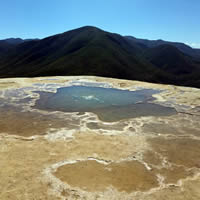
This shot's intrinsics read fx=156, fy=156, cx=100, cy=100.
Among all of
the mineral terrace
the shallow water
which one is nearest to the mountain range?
the shallow water

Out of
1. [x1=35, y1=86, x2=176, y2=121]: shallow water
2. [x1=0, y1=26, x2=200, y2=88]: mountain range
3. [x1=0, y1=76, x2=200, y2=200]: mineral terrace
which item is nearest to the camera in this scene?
[x1=0, y1=76, x2=200, y2=200]: mineral terrace

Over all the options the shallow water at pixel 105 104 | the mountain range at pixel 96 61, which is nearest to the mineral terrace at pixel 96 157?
the shallow water at pixel 105 104

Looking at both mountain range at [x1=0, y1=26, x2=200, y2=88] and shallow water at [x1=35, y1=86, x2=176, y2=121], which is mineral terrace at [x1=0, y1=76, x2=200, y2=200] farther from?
mountain range at [x1=0, y1=26, x2=200, y2=88]

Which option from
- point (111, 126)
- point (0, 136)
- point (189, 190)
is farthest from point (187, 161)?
point (0, 136)

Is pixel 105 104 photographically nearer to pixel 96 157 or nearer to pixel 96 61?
pixel 96 157

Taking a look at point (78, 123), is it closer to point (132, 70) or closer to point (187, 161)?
point (187, 161)

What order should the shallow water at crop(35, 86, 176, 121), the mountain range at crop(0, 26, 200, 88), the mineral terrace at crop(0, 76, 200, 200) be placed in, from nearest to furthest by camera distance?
the mineral terrace at crop(0, 76, 200, 200) → the shallow water at crop(35, 86, 176, 121) → the mountain range at crop(0, 26, 200, 88)

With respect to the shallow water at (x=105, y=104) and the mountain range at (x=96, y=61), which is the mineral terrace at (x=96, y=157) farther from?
the mountain range at (x=96, y=61)

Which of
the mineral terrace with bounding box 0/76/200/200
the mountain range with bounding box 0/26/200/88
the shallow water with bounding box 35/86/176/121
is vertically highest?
the mountain range with bounding box 0/26/200/88
